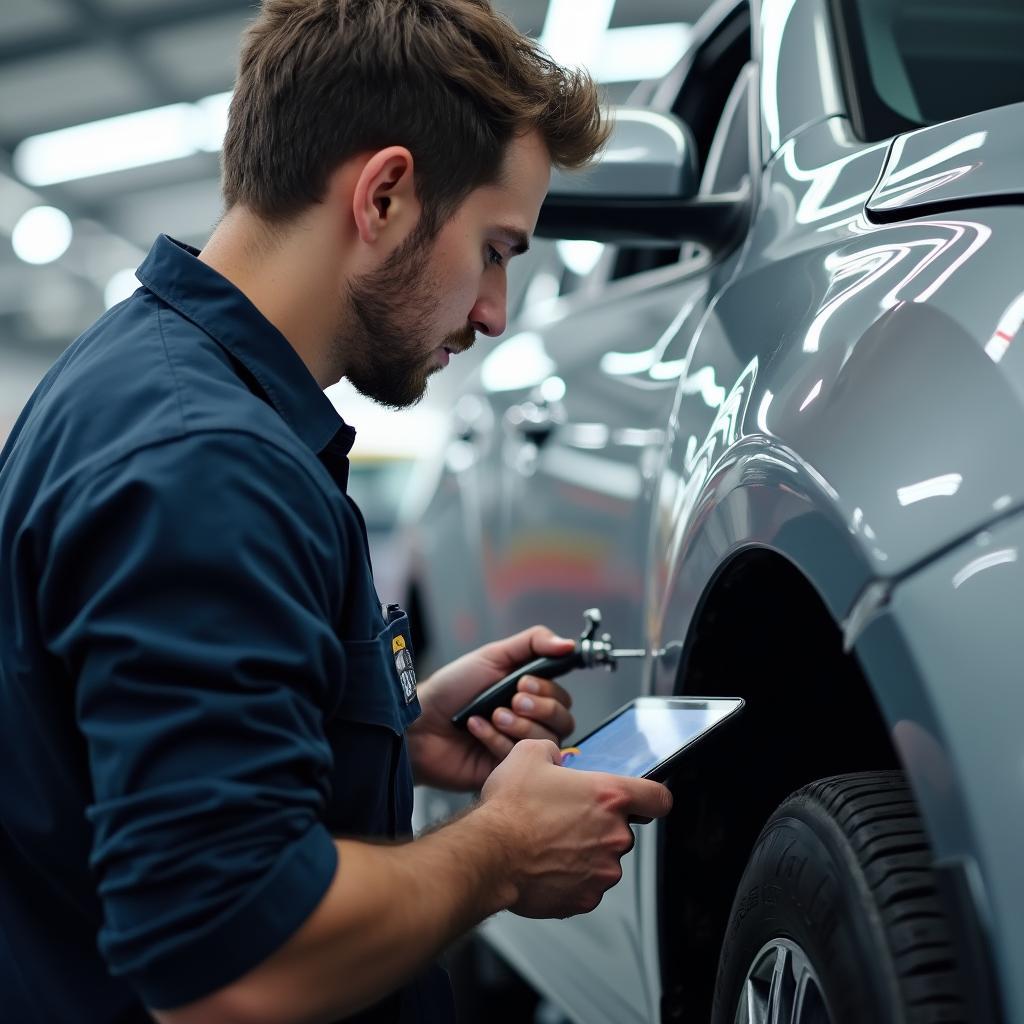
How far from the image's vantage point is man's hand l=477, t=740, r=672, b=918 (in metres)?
1.02

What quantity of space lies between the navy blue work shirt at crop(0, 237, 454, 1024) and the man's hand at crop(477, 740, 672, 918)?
0.37ft

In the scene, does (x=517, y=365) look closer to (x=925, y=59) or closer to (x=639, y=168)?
(x=639, y=168)

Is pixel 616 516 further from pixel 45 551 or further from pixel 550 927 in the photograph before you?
pixel 45 551

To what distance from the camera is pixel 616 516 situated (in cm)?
151

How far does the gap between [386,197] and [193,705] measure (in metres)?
0.50

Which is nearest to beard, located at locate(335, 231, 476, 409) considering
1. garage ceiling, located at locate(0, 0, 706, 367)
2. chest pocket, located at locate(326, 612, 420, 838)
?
chest pocket, located at locate(326, 612, 420, 838)

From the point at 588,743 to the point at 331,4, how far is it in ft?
2.41

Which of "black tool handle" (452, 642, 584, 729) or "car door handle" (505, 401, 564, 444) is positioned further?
"car door handle" (505, 401, 564, 444)

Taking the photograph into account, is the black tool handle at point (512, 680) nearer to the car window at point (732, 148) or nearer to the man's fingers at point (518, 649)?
the man's fingers at point (518, 649)

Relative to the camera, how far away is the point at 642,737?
119 centimetres

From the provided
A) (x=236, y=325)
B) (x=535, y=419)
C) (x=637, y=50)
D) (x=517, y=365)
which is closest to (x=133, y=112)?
(x=637, y=50)

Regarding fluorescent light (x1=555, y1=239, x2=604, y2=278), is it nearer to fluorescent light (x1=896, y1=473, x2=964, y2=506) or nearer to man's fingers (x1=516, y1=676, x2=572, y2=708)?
man's fingers (x1=516, y1=676, x2=572, y2=708)

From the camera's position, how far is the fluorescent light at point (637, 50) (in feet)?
25.0

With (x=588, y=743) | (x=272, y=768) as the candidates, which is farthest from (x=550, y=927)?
(x=272, y=768)
